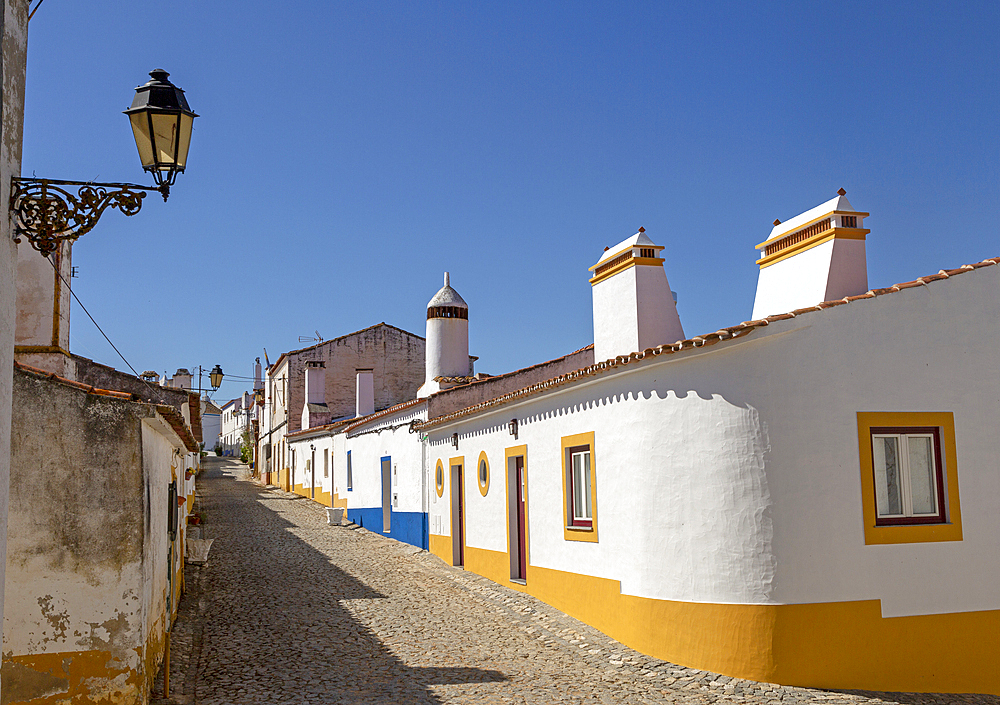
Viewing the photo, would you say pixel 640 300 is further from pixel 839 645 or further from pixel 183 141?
pixel 183 141

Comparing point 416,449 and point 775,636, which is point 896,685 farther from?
point 416,449

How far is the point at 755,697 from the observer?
7.89 m

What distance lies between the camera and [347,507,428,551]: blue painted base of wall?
62.4 feet

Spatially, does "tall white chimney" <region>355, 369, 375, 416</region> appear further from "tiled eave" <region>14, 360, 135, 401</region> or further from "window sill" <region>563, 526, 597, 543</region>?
"tiled eave" <region>14, 360, 135, 401</region>

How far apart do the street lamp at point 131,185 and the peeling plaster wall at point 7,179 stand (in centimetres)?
12

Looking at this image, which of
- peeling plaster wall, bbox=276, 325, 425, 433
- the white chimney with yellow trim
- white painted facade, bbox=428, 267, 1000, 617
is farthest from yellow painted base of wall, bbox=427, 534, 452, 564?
peeling plaster wall, bbox=276, 325, 425, 433

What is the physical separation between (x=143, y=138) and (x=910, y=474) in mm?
8134

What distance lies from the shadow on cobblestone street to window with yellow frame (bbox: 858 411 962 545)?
4.56 m

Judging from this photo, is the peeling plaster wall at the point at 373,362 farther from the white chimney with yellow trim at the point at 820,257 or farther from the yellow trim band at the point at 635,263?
the white chimney with yellow trim at the point at 820,257

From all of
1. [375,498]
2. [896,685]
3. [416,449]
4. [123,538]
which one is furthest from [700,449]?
[375,498]

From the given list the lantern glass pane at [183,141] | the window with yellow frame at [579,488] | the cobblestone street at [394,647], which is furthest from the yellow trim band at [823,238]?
the lantern glass pane at [183,141]

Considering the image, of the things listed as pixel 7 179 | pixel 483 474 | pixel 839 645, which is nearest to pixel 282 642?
pixel 483 474

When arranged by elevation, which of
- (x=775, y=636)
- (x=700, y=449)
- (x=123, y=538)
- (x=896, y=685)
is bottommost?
(x=896, y=685)

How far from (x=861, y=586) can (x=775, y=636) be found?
1.07m
